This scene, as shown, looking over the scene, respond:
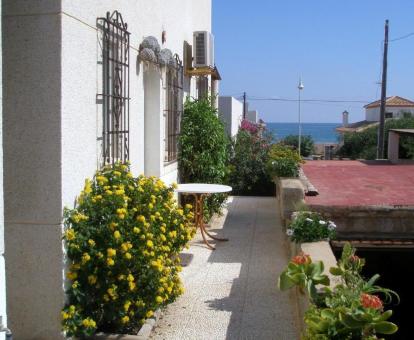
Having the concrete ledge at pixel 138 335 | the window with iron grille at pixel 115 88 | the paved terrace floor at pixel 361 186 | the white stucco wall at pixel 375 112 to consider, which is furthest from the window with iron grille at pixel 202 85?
the white stucco wall at pixel 375 112

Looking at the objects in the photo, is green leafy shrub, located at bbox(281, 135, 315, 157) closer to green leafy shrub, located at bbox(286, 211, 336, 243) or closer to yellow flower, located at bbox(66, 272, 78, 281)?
green leafy shrub, located at bbox(286, 211, 336, 243)

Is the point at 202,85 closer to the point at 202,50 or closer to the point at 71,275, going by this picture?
the point at 202,50

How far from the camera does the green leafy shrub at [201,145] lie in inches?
367

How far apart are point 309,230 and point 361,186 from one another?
4.18m

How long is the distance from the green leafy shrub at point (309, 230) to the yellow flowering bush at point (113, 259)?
1.59 meters

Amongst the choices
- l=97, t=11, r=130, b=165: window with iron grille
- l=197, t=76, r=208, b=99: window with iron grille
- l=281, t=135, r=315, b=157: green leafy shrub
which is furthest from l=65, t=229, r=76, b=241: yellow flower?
l=281, t=135, r=315, b=157: green leafy shrub

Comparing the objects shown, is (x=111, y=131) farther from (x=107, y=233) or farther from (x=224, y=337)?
(x=224, y=337)

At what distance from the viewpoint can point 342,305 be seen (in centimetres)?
346

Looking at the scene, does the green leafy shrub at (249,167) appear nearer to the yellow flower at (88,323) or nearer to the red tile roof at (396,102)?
the yellow flower at (88,323)

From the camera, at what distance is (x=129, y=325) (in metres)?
4.74

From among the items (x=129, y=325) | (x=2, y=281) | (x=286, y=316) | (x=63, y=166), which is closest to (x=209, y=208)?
(x=286, y=316)

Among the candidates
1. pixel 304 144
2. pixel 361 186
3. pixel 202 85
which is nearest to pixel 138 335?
pixel 361 186

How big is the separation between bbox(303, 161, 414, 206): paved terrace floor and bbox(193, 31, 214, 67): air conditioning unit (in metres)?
2.94

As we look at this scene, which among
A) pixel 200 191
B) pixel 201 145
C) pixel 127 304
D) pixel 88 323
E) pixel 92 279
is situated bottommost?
pixel 88 323
